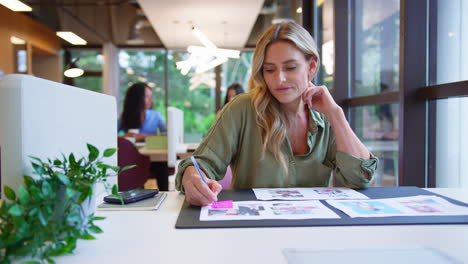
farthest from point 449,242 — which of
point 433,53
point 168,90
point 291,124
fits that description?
point 168,90

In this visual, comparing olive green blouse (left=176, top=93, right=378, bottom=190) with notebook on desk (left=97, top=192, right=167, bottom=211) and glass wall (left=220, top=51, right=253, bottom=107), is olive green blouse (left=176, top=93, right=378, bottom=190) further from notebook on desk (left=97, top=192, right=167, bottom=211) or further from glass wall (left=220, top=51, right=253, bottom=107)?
glass wall (left=220, top=51, right=253, bottom=107)

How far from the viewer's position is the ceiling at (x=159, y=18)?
571cm

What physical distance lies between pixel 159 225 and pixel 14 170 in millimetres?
334

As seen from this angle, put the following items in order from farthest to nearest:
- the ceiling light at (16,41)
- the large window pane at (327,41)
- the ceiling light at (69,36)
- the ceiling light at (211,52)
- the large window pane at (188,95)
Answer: the large window pane at (188,95), the ceiling light at (69,36), the ceiling light at (16,41), the ceiling light at (211,52), the large window pane at (327,41)

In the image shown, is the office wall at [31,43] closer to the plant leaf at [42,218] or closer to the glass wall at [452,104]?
the glass wall at [452,104]

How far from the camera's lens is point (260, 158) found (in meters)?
1.43

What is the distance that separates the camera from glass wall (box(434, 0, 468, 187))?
1809 mm

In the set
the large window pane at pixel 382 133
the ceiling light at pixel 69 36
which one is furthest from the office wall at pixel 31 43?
the large window pane at pixel 382 133

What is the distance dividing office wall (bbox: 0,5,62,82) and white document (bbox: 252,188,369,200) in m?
6.13

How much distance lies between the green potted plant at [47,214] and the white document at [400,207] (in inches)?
24.4

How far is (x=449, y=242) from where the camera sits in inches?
29.0

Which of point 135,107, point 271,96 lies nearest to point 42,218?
point 271,96

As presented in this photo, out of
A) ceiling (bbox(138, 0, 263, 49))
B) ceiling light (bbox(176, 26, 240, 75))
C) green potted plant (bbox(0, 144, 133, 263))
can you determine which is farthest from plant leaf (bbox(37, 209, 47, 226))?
ceiling (bbox(138, 0, 263, 49))

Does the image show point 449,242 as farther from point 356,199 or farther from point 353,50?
point 353,50
